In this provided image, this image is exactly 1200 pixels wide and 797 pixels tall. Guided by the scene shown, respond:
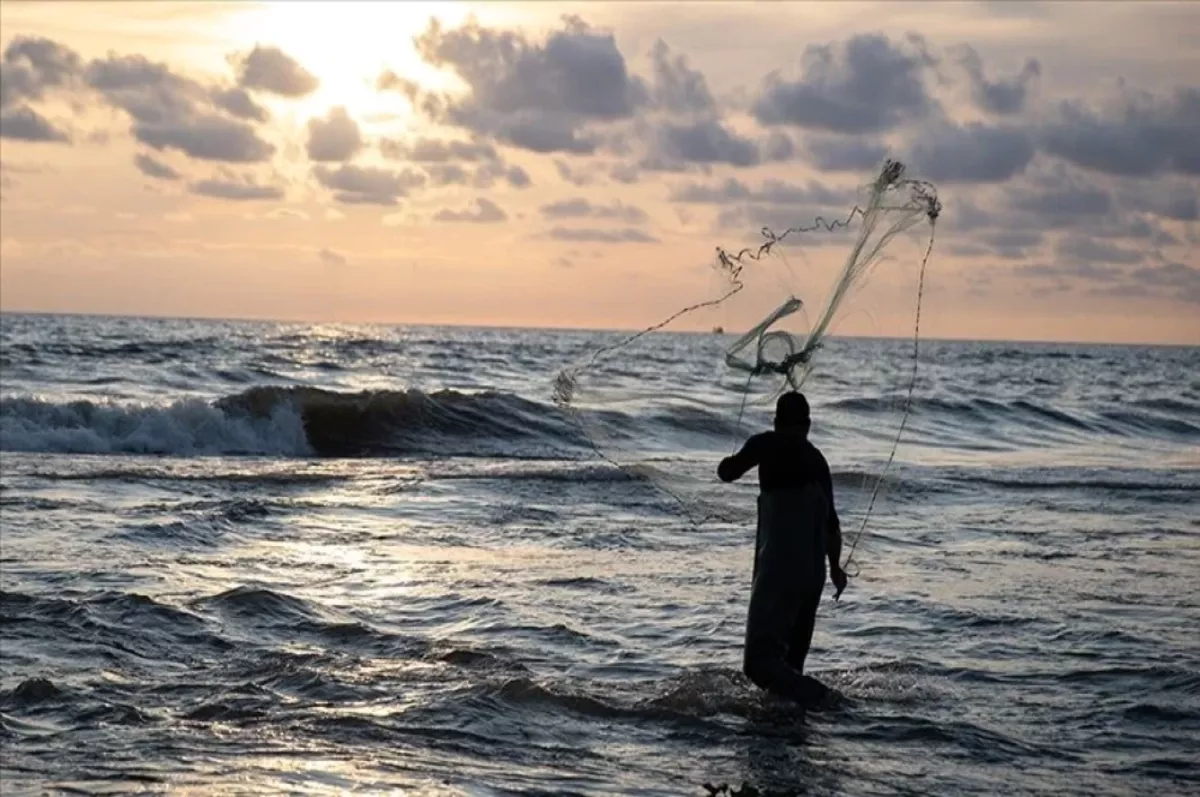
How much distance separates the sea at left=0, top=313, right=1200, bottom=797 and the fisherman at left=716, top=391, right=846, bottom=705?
30cm

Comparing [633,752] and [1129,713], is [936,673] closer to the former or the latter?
[1129,713]

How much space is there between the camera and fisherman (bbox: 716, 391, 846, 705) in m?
8.65

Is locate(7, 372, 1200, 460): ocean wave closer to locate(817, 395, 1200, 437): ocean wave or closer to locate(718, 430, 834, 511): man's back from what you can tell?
locate(817, 395, 1200, 437): ocean wave

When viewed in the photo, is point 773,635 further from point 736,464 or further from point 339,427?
point 339,427

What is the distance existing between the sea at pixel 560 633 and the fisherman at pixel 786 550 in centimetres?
30

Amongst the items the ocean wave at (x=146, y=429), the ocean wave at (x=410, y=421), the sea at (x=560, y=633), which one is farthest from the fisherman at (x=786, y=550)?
the ocean wave at (x=146, y=429)

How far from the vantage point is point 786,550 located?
8656mm

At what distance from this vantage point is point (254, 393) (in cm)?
3159

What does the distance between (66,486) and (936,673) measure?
1343cm

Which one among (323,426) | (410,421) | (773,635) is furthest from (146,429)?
(773,635)

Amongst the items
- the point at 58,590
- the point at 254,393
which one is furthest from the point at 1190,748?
the point at 254,393

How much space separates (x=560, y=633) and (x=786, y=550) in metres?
3.09

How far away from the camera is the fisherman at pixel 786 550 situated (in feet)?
28.4

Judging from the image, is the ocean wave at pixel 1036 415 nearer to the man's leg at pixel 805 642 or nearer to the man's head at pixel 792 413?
the man's leg at pixel 805 642
